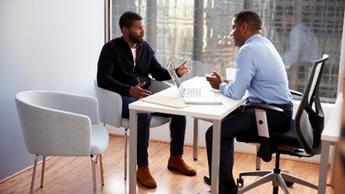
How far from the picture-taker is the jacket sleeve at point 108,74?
3111 mm

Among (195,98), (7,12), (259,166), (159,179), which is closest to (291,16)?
(259,166)

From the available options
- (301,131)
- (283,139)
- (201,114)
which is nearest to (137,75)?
(201,114)

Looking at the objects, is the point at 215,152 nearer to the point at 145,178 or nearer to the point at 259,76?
the point at 259,76

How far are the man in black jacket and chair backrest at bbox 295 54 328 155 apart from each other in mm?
1049

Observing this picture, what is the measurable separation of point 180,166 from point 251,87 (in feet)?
3.23

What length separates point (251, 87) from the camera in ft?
9.16

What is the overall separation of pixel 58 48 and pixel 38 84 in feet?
1.18

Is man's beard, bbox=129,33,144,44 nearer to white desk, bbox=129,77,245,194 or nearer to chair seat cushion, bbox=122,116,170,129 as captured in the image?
chair seat cushion, bbox=122,116,170,129

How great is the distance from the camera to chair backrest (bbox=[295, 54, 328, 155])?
2.48m

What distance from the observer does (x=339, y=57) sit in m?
3.69

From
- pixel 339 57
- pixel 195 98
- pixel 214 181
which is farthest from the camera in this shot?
pixel 339 57

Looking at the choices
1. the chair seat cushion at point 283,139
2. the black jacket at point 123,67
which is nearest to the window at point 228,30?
the black jacket at point 123,67

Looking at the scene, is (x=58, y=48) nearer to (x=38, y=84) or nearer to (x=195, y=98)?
(x=38, y=84)

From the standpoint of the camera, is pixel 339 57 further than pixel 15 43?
Yes
